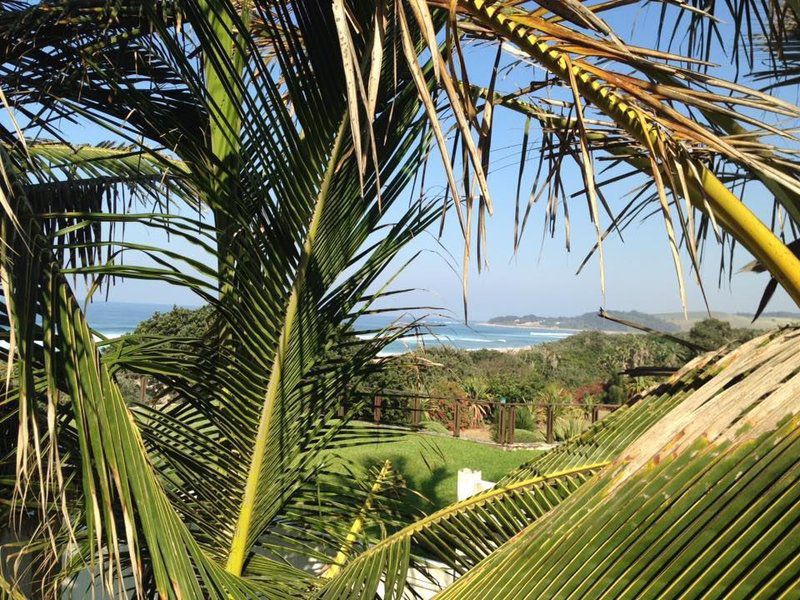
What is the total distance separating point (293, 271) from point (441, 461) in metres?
8.34

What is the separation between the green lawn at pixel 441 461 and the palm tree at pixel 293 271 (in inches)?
245

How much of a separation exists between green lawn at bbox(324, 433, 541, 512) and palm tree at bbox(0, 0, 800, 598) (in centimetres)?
622

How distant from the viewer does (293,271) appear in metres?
2.02

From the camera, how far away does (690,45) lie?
3.05 meters

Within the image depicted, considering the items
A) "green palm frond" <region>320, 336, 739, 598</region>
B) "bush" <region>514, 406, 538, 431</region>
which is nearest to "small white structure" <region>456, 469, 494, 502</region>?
Result: "green palm frond" <region>320, 336, 739, 598</region>

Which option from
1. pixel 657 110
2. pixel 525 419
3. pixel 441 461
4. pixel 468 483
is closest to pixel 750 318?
pixel 657 110

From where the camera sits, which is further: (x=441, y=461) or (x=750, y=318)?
(x=441, y=461)

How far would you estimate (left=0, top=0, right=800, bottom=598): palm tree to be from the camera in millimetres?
1220

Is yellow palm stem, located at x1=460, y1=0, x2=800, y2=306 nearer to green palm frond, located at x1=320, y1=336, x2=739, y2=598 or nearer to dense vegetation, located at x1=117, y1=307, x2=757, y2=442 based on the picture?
dense vegetation, located at x1=117, y1=307, x2=757, y2=442

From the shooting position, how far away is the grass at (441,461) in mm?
9062

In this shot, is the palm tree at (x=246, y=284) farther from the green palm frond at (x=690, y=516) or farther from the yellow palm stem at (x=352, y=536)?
the green palm frond at (x=690, y=516)

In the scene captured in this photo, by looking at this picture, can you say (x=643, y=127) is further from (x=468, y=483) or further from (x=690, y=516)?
(x=468, y=483)

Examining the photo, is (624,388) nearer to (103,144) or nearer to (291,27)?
(103,144)

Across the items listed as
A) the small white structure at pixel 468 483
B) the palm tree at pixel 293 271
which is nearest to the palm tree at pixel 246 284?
the palm tree at pixel 293 271
